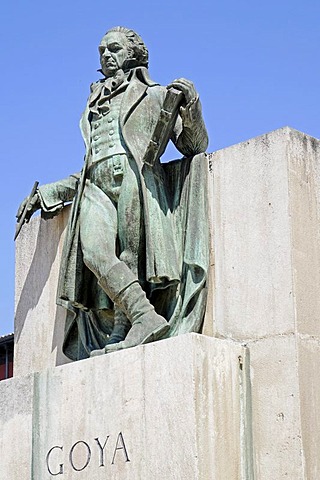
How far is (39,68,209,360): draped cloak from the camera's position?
8867 mm

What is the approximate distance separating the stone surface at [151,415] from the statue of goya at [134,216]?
1.10ft

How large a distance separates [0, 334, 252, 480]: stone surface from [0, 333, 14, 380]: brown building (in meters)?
15.9

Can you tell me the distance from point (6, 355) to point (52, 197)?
15.5 metres

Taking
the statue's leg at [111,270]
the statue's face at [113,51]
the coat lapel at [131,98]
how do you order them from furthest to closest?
the statue's face at [113,51] < the coat lapel at [131,98] < the statue's leg at [111,270]

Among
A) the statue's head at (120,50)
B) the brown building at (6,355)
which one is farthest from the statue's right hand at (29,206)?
the brown building at (6,355)

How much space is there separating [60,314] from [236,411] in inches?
103

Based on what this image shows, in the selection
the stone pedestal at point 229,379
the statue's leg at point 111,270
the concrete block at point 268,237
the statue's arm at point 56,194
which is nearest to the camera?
the stone pedestal at point 229,379

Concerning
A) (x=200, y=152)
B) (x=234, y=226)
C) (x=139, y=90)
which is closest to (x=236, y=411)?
(x=234, y=226)

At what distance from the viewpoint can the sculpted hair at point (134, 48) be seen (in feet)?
31.4

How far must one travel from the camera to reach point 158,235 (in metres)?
8.98

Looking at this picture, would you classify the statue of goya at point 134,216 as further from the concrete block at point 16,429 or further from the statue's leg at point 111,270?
the concrete block at point 16,429

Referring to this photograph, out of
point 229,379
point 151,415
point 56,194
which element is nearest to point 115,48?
point 56,194

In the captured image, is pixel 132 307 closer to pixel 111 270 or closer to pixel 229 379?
pixel 111 270

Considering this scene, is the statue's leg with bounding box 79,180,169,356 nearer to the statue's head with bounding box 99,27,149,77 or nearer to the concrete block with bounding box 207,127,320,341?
the concrete block with bounding box 207,127,320,341
